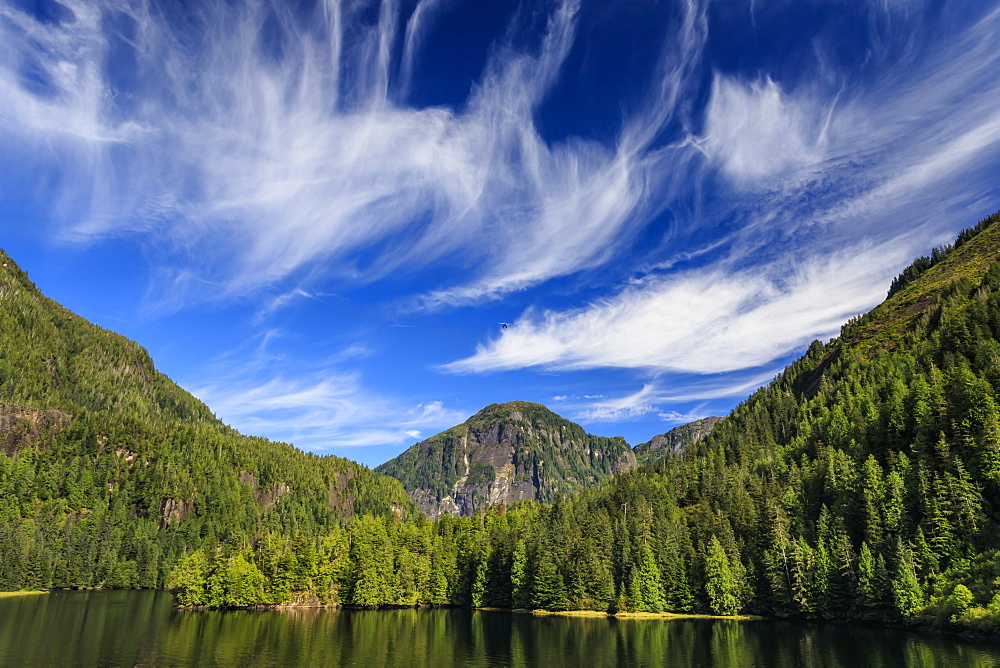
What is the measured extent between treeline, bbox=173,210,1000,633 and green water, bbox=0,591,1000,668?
956 centimetres

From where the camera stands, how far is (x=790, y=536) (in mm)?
133375

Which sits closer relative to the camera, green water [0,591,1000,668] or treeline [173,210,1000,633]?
green water [0,591,1000,668]

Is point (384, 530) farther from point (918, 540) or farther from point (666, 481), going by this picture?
point (918, 540)

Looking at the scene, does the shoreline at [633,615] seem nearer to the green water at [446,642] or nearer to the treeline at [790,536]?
the treeline at [790,536]

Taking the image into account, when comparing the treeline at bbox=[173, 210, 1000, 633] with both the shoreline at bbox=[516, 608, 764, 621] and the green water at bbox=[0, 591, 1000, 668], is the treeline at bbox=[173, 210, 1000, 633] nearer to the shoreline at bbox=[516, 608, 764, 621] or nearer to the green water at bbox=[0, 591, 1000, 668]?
the shoreline at bbox=[516, 608, 764, 621]

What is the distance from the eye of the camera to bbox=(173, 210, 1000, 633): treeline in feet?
337

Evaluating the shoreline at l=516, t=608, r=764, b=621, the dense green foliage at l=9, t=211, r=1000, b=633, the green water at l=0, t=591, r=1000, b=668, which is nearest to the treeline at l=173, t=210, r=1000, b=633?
the dense green foliage at l=9, t=211, r=1000, b=633

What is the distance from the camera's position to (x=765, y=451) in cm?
19325

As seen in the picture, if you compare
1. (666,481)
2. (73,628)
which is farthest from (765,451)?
(73,628)

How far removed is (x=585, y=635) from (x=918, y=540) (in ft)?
206

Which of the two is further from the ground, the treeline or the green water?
the treeline

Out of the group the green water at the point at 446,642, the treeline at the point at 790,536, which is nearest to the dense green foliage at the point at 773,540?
the treeline at the point at 790,536

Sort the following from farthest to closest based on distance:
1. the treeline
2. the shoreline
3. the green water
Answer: the shoreline < the treeline < the green water

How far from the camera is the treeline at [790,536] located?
4045 inches
